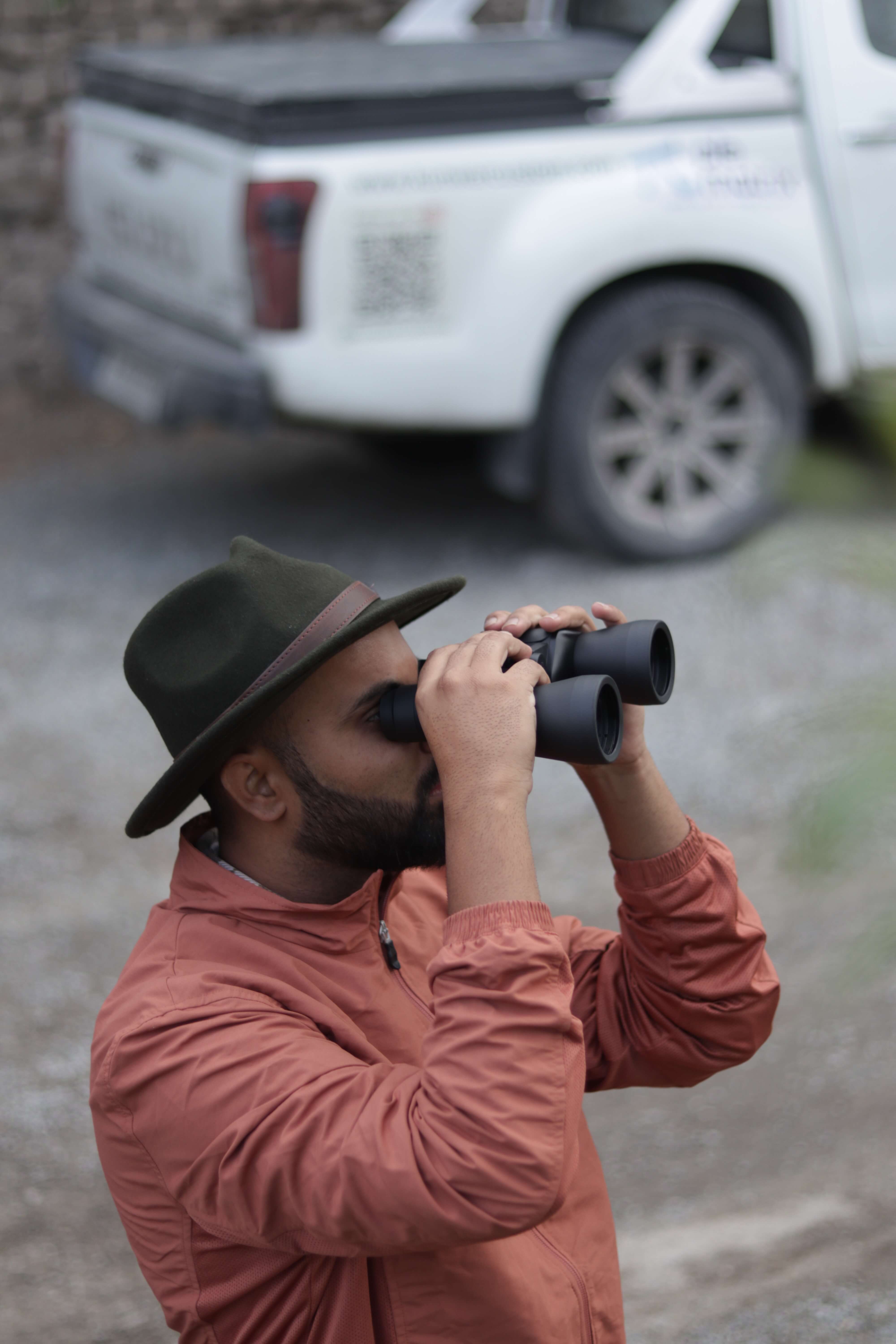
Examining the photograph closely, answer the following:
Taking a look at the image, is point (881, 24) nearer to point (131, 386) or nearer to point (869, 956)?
point (131, 386)

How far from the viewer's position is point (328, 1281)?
1715 mm

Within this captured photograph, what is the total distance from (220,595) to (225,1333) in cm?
84

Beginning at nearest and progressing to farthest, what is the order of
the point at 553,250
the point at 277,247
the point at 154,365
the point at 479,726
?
the point at 479,726, the point at 277,247, the point at 553,250, the point at 154,365

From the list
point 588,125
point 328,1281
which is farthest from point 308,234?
point 328,1281

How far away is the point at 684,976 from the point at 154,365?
426 cm

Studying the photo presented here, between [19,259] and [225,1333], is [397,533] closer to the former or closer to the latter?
[19,259]

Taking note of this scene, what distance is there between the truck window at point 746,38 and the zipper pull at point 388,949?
464cm

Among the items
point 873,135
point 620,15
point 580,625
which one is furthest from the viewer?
point 620,15

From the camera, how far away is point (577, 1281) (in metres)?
1.86

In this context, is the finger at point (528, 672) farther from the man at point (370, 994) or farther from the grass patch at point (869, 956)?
the grass patch at point (869, 956)

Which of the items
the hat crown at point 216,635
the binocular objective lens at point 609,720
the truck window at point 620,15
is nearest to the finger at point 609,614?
the binocular objective lens at point 609,720

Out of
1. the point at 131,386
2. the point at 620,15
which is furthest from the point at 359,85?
the point at 620,15

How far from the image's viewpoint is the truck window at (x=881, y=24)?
561 cm

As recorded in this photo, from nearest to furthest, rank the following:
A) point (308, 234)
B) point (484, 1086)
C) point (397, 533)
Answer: point (484, 1086) → point (308, 234) → point (397, 533)
